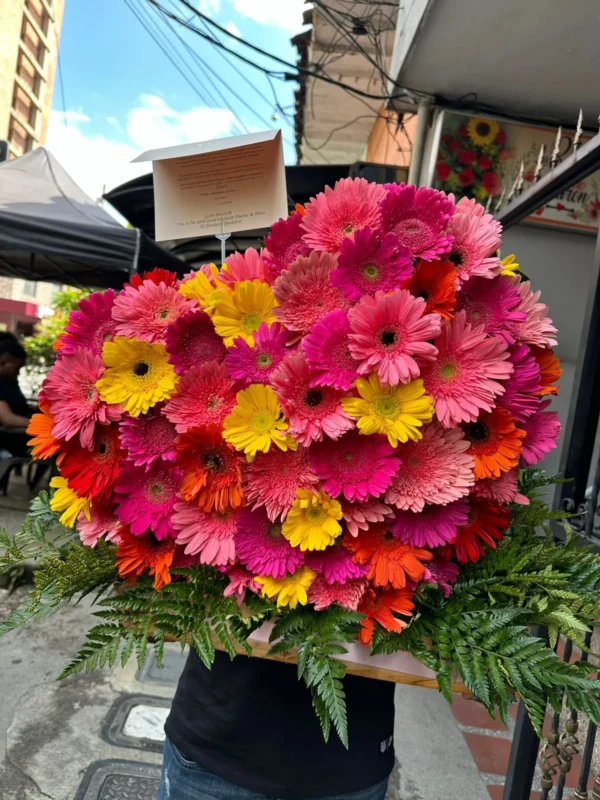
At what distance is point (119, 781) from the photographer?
8.15 feet

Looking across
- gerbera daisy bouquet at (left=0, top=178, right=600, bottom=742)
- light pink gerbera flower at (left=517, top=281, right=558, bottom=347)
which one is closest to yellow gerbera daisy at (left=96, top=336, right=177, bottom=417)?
gerbera daisy bouquet at (left=0, top=178, right=600, bottom=742)

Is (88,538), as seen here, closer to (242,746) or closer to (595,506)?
(242,746)

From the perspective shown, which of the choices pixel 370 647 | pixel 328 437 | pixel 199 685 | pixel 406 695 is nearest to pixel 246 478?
pixel 328 437

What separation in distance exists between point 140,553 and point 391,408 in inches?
19.2

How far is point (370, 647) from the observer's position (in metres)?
0.90

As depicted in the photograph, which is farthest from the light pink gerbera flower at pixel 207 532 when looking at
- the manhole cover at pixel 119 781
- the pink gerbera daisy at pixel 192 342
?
the manhole cover at pixel 119 781

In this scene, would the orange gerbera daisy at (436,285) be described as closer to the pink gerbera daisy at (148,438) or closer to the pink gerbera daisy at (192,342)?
the pink gerbera daisy at (192,342)

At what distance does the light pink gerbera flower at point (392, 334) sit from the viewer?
868 mm

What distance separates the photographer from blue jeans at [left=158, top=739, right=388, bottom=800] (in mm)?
1132

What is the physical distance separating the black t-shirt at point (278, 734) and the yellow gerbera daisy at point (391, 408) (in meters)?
0.51

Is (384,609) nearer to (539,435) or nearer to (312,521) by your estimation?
(312,521)

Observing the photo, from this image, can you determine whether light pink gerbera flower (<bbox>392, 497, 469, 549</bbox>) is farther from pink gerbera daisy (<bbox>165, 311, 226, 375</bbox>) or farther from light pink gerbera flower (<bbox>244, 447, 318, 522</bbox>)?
pink gerbera daisy (<bbox>165, 311, 226, 375</bbox>)

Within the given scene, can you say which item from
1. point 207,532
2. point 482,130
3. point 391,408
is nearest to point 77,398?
point 207,532

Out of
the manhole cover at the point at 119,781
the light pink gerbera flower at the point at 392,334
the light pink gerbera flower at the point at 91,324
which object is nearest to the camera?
the light pink gerbera flower at the point at 392,334
